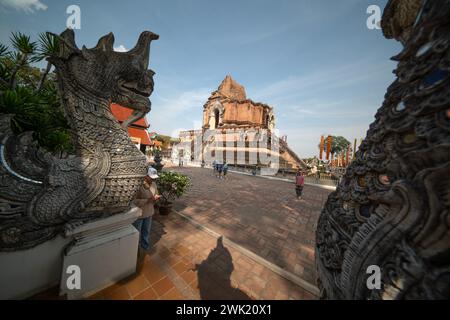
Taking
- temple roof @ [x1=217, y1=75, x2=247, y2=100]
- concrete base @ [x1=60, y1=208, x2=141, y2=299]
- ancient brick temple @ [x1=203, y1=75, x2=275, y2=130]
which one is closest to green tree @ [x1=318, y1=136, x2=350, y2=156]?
ancient brick temple @ [x1=203, y1=75, x2=275, y2=130]

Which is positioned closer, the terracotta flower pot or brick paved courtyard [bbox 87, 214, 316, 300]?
brick paved courtyard [bbox 87, 214, 316, 300]

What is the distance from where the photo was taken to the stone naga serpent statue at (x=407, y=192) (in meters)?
0.65

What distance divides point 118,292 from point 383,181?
3.02 m

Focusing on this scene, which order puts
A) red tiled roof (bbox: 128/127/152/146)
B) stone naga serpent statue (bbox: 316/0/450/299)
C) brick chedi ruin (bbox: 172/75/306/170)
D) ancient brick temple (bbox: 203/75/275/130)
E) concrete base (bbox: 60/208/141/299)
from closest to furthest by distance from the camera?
stone naga serpent statue (bbox: 316/0/450/299) < concrete base (bbox: 60/208/141/299) < red tiled roof (bbox: 128/127/152/146) < brick chedi ruin (bbox: 172/75/306/170) < ancient brick temple (bbox: 203/75/275/130)

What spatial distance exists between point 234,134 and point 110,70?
17.7 metres

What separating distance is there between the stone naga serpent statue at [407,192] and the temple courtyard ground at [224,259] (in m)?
1.64

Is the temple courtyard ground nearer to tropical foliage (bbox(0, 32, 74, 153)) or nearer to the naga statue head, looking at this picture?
the naga statue head

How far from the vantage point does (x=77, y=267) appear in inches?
70.6

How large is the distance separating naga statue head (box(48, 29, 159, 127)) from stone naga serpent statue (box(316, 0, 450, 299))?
9.31 ft

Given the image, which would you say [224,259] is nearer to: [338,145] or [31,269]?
[31,269]

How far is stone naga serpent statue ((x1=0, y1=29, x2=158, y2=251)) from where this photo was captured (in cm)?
157

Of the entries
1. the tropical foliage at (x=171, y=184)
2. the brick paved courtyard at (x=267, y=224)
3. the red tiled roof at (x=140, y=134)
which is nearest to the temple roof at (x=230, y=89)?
the red tiled roof at (x=140, y=134)
